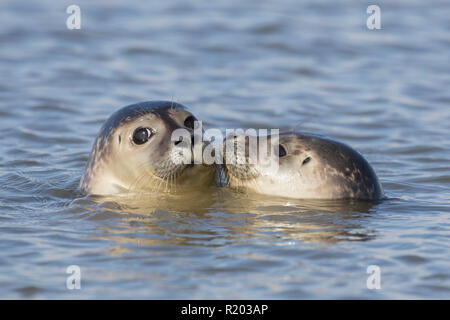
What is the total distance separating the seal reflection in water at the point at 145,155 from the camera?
24.8 feet

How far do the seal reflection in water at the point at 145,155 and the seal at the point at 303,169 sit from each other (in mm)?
337

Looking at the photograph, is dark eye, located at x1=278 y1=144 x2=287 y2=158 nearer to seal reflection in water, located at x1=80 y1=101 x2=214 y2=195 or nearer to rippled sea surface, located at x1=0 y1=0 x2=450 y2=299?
rippled sea surface, located at x1=0 y1=0 x2=450 y2=299

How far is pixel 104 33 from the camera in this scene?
54.7ft

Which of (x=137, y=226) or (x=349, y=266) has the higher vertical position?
(x=137, y=226)

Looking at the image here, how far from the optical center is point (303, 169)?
7.73 m

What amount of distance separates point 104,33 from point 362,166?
9.93 metres

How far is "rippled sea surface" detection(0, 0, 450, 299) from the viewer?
20.3ft

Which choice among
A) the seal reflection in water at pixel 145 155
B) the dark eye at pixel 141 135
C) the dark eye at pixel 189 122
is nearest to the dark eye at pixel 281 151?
the seal reflection in water at pixel 145 155

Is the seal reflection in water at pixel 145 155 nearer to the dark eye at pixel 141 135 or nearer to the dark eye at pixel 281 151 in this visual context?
the dark eye at pixel 141 135

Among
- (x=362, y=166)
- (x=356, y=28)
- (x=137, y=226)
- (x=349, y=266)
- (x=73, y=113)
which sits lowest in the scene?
(x=349, y=266)

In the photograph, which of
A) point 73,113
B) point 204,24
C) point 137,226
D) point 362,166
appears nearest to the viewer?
point 137,226
